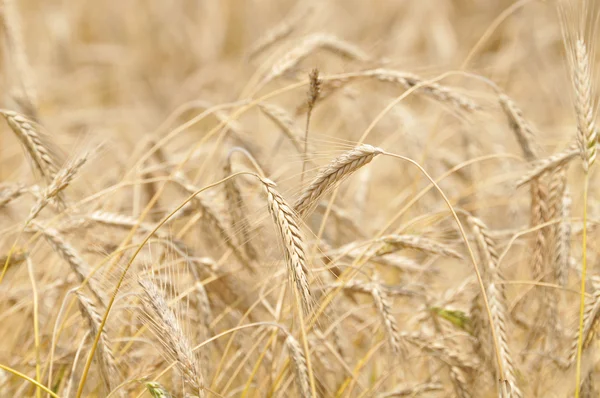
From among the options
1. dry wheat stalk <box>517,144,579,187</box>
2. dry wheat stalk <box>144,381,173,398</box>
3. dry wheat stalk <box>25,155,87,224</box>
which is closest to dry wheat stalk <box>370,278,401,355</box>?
dry wheat stalk <box>517,144,579,187</box>

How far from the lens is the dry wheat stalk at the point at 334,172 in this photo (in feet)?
4.62

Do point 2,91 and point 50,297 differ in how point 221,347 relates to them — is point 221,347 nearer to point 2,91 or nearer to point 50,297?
point 50,297

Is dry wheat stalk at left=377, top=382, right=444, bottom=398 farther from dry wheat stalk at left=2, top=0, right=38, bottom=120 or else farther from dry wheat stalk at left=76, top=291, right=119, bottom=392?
dry wheat stalk at left=2, top=0, right=38, bottom=120

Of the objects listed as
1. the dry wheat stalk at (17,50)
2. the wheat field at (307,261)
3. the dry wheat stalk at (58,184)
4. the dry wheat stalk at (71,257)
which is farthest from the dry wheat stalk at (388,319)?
the dry wheat stalk at (17,50)

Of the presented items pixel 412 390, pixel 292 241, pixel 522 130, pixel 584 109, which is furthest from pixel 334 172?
pixel 522 130

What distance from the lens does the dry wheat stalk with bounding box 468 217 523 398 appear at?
1.51 metres

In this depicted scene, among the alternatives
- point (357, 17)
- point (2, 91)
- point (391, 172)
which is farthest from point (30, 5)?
point (391, 172)

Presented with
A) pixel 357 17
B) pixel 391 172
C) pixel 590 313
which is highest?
pixel 357 17

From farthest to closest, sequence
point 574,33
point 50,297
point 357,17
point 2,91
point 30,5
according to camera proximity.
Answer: point 30,5
point 357,17
point 2,91
point 50,297
point 574,33

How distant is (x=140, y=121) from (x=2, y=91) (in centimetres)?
102

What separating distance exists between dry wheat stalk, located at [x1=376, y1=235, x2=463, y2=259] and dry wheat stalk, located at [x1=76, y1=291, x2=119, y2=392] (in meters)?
0.77

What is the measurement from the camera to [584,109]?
159 cm

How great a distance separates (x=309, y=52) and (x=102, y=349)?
1418 mm

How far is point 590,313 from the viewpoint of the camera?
1563 millimetres
